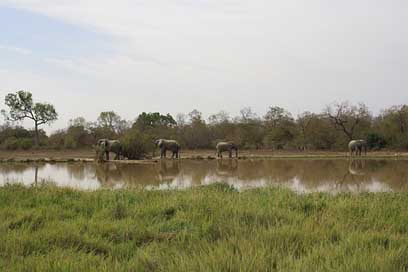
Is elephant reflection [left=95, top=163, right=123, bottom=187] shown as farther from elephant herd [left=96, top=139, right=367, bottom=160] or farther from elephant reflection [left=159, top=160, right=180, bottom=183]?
elephant herd [left=96, top=139, right=367, bottom=160]

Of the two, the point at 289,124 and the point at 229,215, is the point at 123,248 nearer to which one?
the point at 229,215

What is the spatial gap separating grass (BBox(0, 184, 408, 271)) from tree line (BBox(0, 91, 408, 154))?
31531 mm

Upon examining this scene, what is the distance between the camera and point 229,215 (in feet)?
17.0

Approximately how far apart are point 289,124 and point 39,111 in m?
29.3

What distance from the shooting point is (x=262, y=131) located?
148 ft

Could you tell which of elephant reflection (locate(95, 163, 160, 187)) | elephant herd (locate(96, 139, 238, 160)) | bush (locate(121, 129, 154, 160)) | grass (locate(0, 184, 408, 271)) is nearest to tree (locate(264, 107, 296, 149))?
elephant herd (locate(96, 139, 238, 160))

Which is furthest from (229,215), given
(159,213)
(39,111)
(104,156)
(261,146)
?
(39,111)

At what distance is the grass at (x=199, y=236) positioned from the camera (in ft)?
10.4

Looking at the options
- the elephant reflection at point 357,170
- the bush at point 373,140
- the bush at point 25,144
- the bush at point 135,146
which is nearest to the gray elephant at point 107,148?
the bush at point 135,146

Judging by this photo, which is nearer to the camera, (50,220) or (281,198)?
(50,220)

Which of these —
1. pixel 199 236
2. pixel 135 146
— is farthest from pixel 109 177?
pixel 135 146

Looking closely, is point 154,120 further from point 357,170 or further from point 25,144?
point 357,170

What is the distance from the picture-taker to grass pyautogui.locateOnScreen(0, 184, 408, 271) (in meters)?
3.16

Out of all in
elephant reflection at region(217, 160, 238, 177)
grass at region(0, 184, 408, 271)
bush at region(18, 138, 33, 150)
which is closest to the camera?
grass at region(0, 184, 408, 271)
